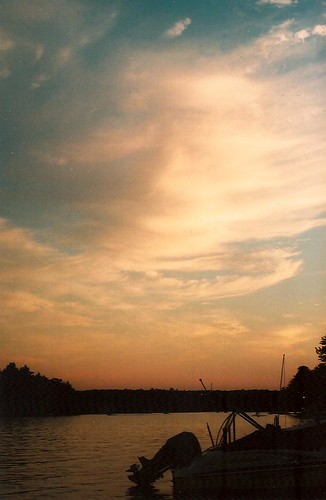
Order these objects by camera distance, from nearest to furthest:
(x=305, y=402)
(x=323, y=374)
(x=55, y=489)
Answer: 1. (x=55, y=489)
2. (x=323, y=374)
3. (x=305, y=402)

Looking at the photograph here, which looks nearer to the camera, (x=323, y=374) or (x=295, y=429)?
(x=295, y=429)

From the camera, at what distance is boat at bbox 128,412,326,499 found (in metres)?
27.5

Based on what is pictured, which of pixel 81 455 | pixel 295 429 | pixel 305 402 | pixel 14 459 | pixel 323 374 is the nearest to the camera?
pixel 295 429

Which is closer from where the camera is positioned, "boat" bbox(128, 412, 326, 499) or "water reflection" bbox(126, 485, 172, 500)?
"boat" bbox(128, 412, 326, 499)

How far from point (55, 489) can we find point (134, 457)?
24.4 m

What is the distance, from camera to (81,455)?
65.8m

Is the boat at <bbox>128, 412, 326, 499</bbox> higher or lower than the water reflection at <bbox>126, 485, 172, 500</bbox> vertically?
higher

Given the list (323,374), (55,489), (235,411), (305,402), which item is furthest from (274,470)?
(305,402)

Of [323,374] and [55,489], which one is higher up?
[323,374]

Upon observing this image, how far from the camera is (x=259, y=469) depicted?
27.8 m

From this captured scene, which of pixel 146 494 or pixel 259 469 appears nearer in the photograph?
pixel 259 469

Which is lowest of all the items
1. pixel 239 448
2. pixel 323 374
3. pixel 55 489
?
pixel 55 489

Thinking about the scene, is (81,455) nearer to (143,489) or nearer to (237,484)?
(143,489)

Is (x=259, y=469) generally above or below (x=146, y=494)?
above
